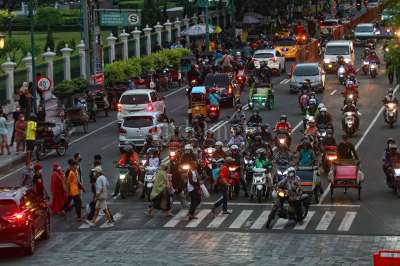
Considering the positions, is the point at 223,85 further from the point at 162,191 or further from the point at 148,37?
the point at 148,37

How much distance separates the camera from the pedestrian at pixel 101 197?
97.1ft

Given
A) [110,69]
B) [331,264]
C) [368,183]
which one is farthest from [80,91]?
[331,264]

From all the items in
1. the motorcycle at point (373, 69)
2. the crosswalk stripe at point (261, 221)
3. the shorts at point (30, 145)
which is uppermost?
the crosswalk stripe at point (261, 221)

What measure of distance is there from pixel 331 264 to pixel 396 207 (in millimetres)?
7218

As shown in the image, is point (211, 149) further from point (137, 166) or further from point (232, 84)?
point (232, 84)

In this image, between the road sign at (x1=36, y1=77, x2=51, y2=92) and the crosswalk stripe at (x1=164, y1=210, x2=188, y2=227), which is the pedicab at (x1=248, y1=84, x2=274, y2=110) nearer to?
the road sign at (x1=36, y1=77, x2=51, y2=92)

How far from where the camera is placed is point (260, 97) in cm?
5281

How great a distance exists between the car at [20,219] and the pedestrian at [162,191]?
404 centimetres

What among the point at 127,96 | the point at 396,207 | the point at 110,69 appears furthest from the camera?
the point at 110,69

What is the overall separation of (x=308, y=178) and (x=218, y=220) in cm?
306

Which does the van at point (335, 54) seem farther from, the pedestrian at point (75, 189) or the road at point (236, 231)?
the pedestrian at point (75, 189)

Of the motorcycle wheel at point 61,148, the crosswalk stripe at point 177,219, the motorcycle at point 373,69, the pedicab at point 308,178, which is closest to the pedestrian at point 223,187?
the crosswalk stripe at point 177,219

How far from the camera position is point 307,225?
1166 inches

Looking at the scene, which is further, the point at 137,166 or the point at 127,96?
the point at 127,96
